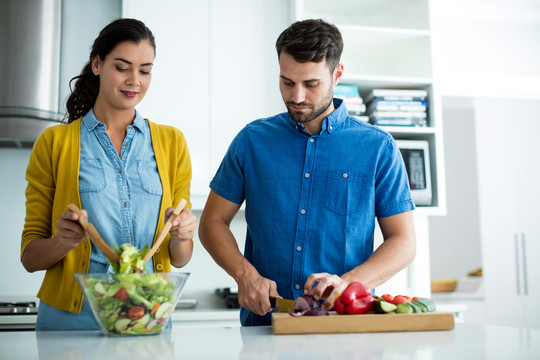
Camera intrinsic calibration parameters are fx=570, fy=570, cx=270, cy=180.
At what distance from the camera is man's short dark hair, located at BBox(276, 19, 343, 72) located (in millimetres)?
1577

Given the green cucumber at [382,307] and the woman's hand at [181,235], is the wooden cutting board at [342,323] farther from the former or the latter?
the woman's hand at [181,235]

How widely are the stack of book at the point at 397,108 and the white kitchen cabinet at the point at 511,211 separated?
2.14m

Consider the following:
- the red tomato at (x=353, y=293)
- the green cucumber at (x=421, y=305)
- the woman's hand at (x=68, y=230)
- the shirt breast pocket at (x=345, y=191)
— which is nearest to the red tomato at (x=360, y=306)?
the red tomato at (x=353, y=293)

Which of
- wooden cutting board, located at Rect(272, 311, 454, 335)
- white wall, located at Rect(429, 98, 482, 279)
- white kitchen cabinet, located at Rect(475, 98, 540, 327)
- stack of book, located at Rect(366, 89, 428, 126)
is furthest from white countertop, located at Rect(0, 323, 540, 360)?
white wall, located at Rect(429, 98, 482, 279)

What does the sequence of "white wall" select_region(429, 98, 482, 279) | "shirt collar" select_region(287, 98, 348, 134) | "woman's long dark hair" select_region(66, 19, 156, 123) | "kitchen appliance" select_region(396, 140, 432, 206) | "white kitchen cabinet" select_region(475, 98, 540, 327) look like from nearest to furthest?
"woman's long dark hair" select_region(66, 19, 156, 123), "shirt collar" select_region(287, 98, 348, 134), "kitchen appliance" select_region(396, 140, 432, 206), "white kitchen cabinet" select_region(475, 98, 540, 327), "white wall" select_region(429, 98, 482, 279)

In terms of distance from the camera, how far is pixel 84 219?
1159mm

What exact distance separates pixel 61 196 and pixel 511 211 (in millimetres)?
4488

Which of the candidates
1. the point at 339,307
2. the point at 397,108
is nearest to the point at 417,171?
the point at 397,108

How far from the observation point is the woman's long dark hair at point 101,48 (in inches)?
60.3

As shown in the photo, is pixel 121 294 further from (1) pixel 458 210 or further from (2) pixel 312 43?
(1) pixel 458 210

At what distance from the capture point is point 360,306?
126 cm

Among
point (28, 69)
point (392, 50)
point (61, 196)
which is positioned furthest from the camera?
point (392, 50)

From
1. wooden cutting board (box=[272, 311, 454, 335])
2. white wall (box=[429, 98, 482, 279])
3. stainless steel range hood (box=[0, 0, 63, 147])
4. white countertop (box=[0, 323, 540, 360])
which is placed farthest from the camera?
white wall (box=[429, 98, 482, 279])

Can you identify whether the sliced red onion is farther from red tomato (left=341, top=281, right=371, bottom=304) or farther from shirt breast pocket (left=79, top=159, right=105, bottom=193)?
shirt breast pocket (left=79, top=159, right=105, bottom=193)
